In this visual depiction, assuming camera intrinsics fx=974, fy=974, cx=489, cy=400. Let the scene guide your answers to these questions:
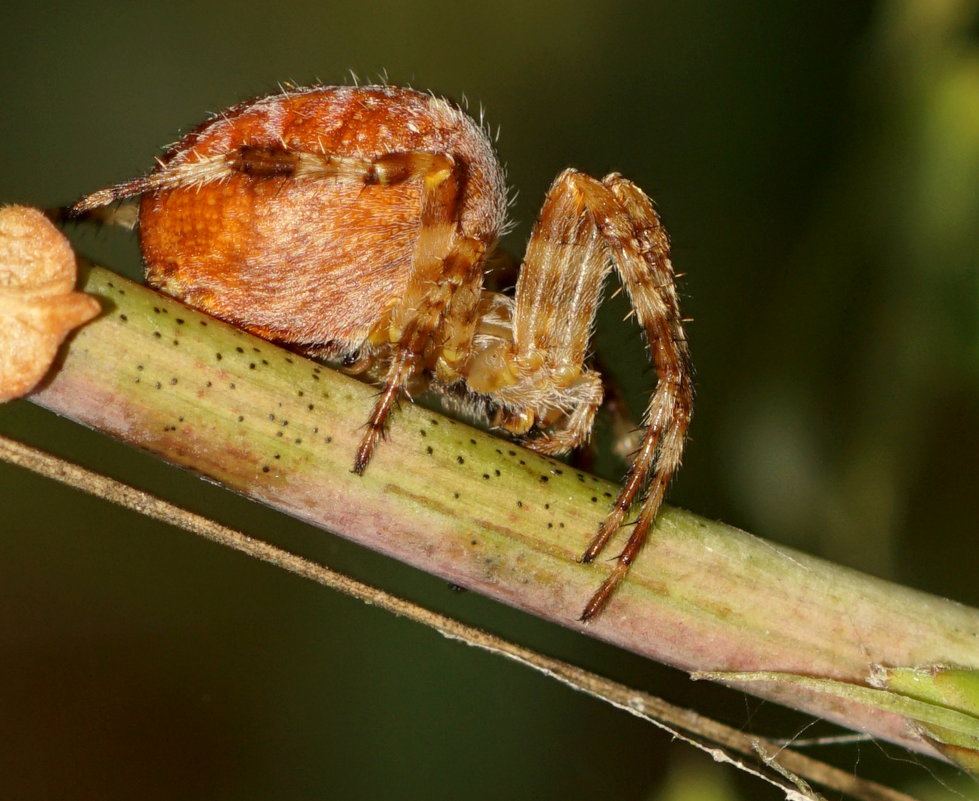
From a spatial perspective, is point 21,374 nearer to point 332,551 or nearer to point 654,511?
point 654,511

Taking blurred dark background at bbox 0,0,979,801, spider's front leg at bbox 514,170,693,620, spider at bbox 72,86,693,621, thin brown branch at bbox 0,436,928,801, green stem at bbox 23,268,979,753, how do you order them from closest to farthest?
thin brown branch at bbox 0,436,928,801, green stem at bbox 23,268,979,753, spider at bbox 72,86,693,621, spider's front leg at bbox 514,170,693,620, blurred dark background at bbox 0,0,979,801

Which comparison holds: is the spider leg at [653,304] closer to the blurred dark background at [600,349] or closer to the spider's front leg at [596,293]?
the spider's front leg at [596,293]

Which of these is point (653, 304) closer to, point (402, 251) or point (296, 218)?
point (402, 251)

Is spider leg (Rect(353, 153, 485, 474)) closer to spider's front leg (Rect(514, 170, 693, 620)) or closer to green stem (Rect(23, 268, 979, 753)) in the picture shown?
spider's front leg (Rect(514, 170, 693, 620))

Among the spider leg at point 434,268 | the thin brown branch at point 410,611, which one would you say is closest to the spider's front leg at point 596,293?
the spider leg at point 434,268

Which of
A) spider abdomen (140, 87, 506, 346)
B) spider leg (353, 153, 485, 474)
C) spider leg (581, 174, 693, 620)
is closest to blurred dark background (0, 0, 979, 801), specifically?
spider leg (581, 174, 693, 620)

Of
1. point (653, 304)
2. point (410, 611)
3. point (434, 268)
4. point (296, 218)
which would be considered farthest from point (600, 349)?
point (410, 611)

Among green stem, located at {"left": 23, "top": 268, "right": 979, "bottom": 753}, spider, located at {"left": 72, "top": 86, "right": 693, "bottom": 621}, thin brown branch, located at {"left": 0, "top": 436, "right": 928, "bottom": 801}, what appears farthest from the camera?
spider, located at {"left": 72, "top": 86, "right": 693, "bottom": 621}
